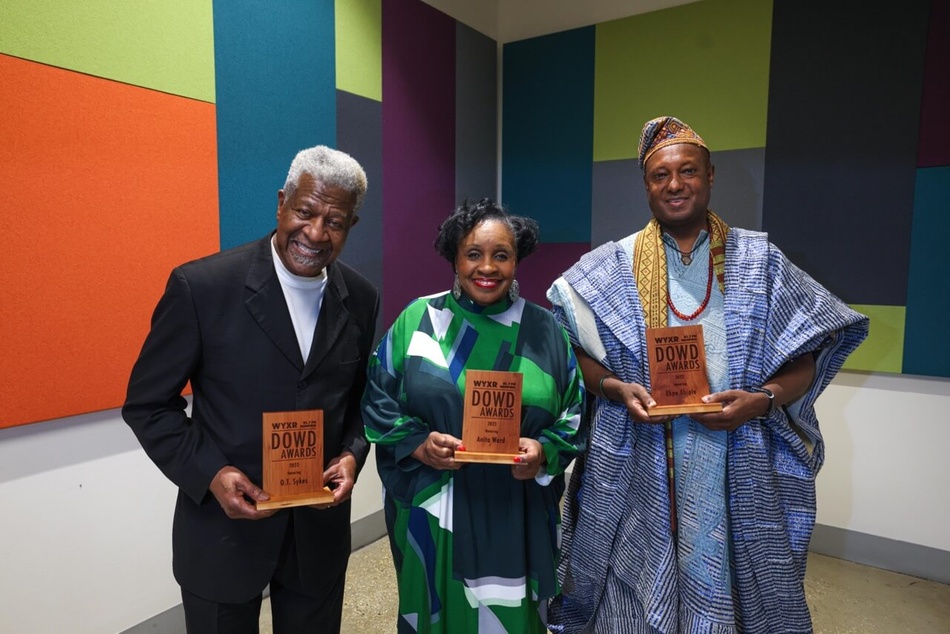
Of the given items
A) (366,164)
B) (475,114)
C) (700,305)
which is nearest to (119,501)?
(366,164)

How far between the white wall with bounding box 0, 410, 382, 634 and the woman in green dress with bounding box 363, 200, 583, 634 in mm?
1138

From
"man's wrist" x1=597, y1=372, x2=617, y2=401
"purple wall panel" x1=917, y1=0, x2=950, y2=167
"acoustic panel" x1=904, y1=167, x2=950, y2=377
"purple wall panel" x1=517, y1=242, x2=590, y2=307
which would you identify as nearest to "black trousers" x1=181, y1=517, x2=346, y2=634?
"man's wrist" x1=597, y1=372, x2=617, y2=401

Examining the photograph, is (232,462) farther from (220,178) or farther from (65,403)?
(220,178)

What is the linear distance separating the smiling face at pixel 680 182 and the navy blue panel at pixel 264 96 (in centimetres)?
159

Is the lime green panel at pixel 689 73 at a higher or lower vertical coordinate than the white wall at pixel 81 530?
higher

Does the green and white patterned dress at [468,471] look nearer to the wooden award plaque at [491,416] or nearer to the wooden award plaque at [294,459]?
the wooden award plaque at [491,416]

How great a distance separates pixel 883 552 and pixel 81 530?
341 centimetres

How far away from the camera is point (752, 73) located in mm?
2992

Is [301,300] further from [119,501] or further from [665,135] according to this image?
[119,501]

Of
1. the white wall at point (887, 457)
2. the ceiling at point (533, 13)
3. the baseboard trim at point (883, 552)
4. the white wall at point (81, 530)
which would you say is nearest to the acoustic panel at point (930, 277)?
the white wall at point (887, 457)

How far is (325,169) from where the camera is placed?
4.34ft

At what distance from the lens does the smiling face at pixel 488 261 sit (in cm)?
150

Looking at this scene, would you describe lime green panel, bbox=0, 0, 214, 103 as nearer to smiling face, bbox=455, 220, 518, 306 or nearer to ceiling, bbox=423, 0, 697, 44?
smiling face, bbox=455, 220, 518, 306

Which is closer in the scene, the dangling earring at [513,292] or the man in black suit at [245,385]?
the man in black suit at [245,385]
